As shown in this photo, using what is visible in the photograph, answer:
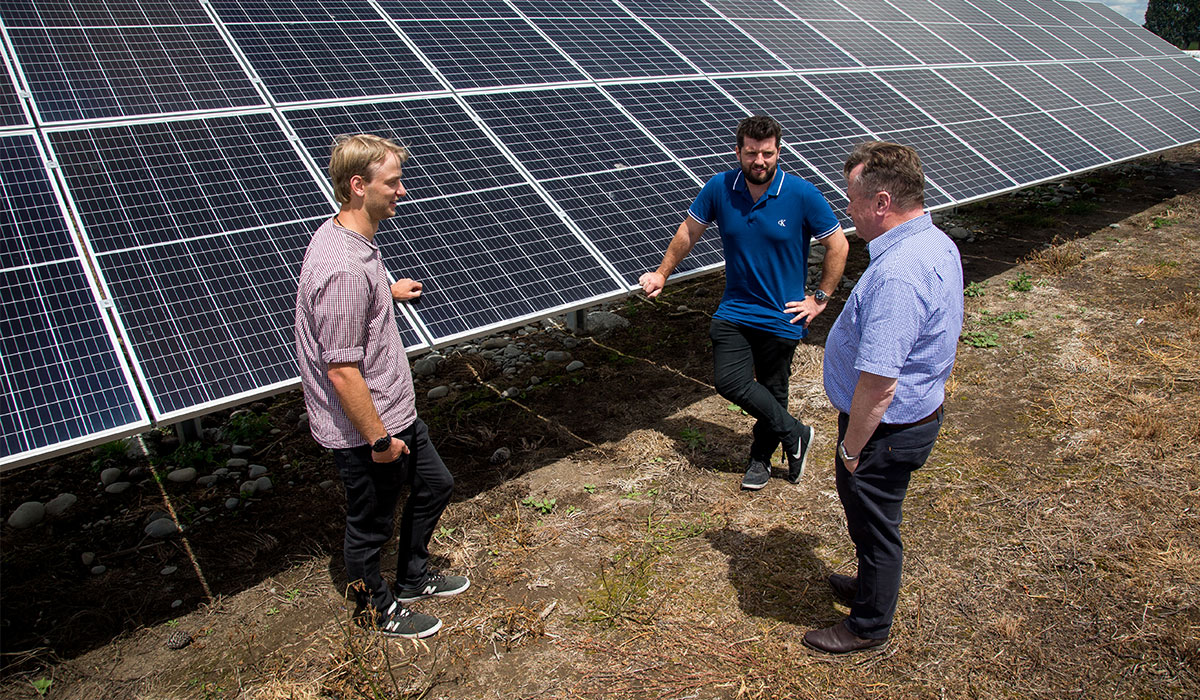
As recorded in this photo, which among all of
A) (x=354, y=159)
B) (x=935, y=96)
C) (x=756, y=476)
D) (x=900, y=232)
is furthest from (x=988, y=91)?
(x=354, y=159)

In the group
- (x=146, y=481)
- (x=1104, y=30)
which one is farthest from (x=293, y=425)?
(x=1104, y=30)

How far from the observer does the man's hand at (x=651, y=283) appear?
16.1ft

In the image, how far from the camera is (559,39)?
740cm

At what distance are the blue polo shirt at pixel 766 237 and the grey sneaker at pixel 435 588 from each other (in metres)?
2.25

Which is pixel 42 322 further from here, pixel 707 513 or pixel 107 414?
pixel 707 513

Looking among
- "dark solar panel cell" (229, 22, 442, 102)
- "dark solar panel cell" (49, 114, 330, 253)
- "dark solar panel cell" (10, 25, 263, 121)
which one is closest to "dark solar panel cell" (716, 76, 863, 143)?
"dark solar panel cell" (229, 22, 442, 102)

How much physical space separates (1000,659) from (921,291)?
201 cm

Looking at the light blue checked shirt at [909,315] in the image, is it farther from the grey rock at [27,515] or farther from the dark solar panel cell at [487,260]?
the grey rock at [27,515]

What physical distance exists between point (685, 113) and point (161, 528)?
5217 millimetres

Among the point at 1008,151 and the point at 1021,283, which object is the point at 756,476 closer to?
the point at 1021,283

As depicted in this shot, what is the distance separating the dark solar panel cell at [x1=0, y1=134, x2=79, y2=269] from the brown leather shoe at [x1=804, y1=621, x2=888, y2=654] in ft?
14.0

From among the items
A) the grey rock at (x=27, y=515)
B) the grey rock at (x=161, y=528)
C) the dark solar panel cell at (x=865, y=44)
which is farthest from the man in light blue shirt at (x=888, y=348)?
the dark solar panel cell at (x=865, y=44)

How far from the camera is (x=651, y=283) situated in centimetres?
492

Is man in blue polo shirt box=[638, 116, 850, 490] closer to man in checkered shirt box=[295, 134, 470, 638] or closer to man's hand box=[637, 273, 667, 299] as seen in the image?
man's hand box=[637, 273, 667, 299]
